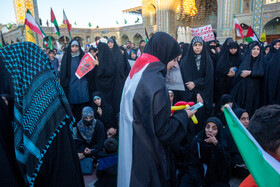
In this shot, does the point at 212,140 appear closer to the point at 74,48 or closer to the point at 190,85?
the point at 190,85

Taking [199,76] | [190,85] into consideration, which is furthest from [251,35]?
[190,85]

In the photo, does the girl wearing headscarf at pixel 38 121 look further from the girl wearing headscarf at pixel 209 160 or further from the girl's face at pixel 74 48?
the girl's face at pixel 74 48

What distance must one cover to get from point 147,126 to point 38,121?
0.73 m

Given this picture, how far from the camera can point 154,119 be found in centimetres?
122

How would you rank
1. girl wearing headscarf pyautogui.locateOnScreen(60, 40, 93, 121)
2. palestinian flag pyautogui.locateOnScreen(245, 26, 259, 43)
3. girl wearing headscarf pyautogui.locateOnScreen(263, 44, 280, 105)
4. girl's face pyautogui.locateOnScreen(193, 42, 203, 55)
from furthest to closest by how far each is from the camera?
palestinian flag pyautogui.locateOnScreen(245, 26, 259, 43)
girl wearing headscarf pyautogui.locateOnScreen(60, 40, 93, 121)
girl wearing headscarf pyautogui.locateOnScreen(263, 44, 280, 105)
girl's face pyautogui.locateOnScreen(193, 42, 203, 55)

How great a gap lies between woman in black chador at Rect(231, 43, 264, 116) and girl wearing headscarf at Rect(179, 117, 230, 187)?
1.70 metres

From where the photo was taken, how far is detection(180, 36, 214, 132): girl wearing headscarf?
114 inches

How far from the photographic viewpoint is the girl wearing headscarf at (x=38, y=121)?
1204 millimetres

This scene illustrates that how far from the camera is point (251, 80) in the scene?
141 inches

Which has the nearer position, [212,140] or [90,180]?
[212,140]

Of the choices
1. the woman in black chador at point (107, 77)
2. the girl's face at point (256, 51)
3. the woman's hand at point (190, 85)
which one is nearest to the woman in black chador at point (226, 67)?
the girl's face at point (256, 51)

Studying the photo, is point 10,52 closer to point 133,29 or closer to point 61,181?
point 61,181

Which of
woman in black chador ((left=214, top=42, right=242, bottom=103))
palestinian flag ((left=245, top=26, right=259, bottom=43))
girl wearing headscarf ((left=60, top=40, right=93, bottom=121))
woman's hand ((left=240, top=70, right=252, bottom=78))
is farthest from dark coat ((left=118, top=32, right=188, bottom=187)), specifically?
palestinian flag ((left=245, top=26, right=259, bottom=43))

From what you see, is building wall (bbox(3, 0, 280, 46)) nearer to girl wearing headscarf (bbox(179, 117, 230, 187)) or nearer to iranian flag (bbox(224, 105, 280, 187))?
girl wearing headscarf (bbox(179, 117, 230, 187))
